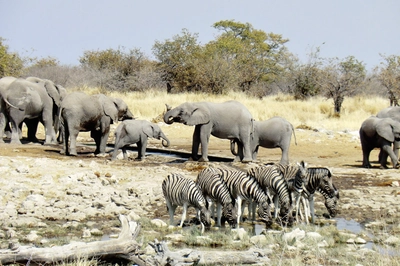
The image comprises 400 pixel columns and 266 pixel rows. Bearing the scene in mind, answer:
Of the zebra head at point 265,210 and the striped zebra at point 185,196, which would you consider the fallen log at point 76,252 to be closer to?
the striped zebra at point 185,196

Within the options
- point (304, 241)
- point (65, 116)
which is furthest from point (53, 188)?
point (65, 116)

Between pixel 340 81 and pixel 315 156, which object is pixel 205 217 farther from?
pixel 340 81

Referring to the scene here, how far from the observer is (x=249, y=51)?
53.2 m

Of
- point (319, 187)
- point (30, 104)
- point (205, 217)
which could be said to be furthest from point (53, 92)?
point (205, 217)

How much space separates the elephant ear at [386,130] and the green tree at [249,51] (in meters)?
24.1

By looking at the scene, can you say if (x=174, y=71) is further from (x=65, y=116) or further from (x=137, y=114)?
(x=65, y=116)

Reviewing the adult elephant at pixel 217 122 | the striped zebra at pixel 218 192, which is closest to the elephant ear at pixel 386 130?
the adult elephant at pixel 217 122

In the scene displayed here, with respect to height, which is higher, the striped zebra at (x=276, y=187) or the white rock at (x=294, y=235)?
the striped zebra at (x=276, y=187)

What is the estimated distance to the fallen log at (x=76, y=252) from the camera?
22.8ft

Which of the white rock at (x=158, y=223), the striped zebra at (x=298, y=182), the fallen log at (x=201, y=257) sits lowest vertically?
the white rock at (x=158, y=223)

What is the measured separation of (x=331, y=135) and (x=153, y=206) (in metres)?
15.0

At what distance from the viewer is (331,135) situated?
26328 mm

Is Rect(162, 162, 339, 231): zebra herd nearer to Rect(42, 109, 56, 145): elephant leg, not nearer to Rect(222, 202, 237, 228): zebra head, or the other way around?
Rect(222, 202, 237, 228): zebra head

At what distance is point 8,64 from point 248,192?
28.5m
